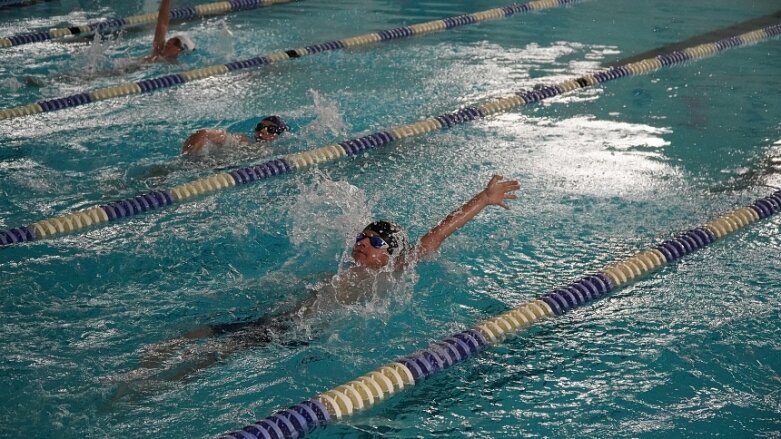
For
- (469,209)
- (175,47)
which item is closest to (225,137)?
(469,209)

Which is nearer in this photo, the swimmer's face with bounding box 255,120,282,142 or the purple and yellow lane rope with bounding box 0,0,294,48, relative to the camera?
the swimmer's face with bounding box 255,120,282,142

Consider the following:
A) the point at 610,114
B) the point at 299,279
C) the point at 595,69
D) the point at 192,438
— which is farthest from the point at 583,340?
the point at 595,69

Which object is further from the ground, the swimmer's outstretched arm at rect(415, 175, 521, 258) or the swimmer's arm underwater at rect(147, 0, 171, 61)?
the swimmer's arm underwater at rect(147, 0, 171, 61)

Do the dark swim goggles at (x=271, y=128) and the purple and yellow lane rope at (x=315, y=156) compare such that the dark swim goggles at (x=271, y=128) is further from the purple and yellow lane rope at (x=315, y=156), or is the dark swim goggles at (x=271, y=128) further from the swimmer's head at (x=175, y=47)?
the swimmer's head at (x=175, y=47)

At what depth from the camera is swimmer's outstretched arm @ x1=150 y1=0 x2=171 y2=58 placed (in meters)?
7.40

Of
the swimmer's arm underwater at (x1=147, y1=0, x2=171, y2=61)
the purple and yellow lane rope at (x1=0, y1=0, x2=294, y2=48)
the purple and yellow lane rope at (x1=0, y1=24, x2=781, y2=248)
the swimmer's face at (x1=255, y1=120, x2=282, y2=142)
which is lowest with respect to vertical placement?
the purple and yellow lane rope at (x1=0, y1=24, x2=781, y2=248)

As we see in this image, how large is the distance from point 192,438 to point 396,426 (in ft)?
2.19

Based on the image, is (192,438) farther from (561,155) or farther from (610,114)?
(610,114)

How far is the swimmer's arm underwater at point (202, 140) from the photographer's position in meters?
5.50

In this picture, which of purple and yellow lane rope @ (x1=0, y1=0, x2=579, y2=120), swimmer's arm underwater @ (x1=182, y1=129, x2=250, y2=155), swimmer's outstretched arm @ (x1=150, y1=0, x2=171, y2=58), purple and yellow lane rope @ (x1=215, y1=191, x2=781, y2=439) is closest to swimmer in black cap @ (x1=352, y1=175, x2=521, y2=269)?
purple and yellow lane rope @ (x1=215, y1=191, x2=781, y2=439)

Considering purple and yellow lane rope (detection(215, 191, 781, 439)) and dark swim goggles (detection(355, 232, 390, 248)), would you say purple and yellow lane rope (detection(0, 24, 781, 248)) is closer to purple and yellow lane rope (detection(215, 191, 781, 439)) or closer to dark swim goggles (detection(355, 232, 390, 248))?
dark swim goggles (detection(355, 232, 390, 248))

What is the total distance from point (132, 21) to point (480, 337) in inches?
256

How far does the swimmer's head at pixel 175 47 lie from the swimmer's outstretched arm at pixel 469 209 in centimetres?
425

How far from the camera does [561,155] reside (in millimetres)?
5754
